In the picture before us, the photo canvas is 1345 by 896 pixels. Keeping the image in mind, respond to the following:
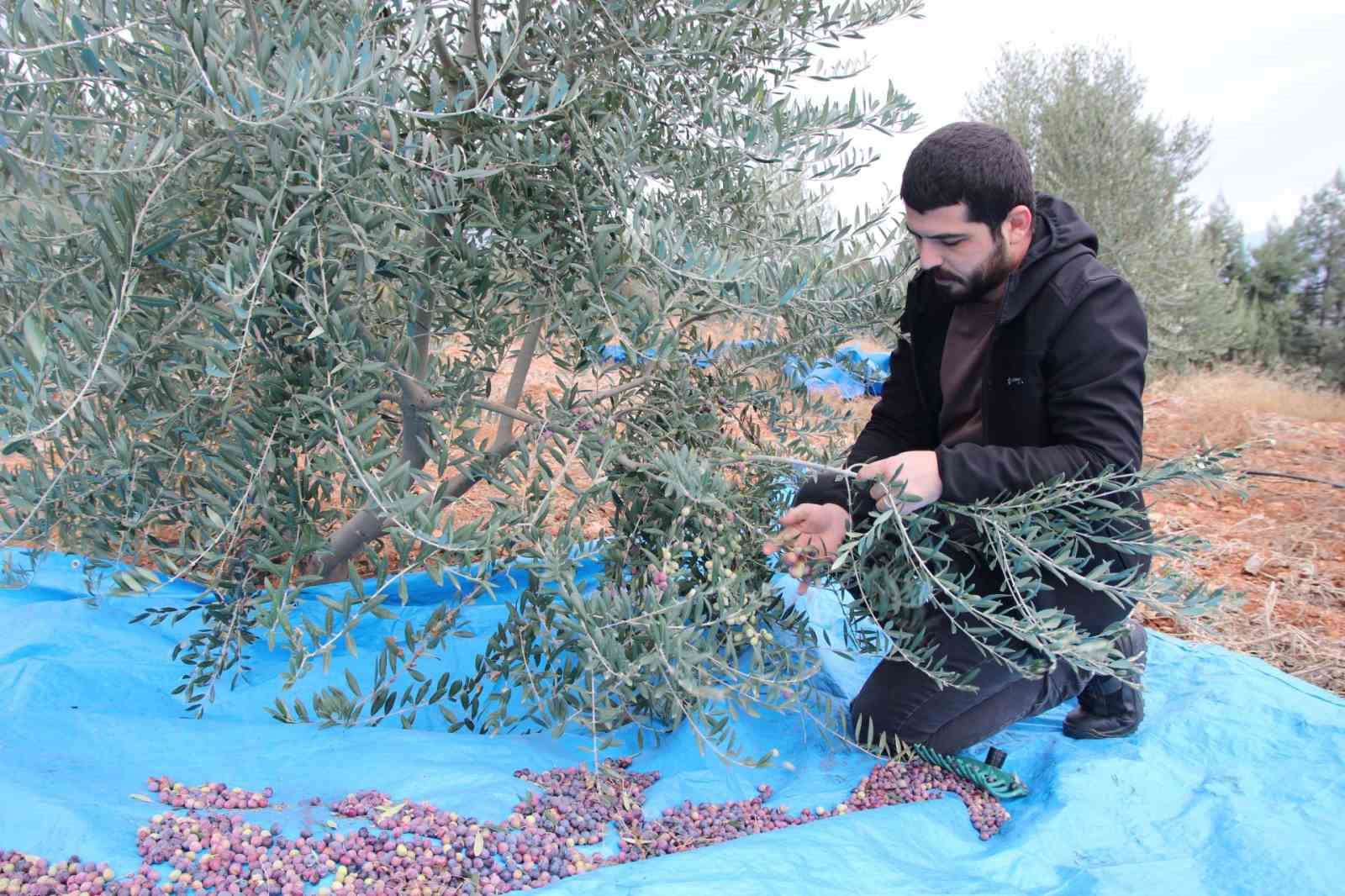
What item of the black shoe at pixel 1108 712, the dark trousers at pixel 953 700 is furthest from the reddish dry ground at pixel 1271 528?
the dark trousers at pixel 953 700

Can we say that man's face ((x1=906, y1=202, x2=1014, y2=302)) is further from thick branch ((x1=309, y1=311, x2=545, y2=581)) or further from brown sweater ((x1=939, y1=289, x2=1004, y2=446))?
thick branch ((x1=309, y1=311, x2=545, y2=581))

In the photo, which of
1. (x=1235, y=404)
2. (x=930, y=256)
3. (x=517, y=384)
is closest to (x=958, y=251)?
(x=930, y=256)

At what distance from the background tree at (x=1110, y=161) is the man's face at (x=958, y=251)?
11555 mm

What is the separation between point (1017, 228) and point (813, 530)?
3.04 feet

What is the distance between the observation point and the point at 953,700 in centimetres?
247

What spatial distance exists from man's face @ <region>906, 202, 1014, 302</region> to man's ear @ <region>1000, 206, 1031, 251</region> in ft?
0.06

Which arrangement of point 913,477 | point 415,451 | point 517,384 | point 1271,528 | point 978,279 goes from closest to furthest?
point 913,477 < point 978,279 < point 415,451 < point 517,384 < point 1271,528

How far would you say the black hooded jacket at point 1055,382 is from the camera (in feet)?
7.32

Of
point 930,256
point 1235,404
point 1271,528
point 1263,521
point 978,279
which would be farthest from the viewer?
point 1235,404

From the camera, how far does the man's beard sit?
2441mm

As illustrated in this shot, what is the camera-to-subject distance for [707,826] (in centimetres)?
208

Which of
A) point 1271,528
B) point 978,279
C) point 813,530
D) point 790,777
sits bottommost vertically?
point 790,777

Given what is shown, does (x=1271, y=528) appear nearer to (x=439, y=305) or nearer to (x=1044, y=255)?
(x=1044, y=255)

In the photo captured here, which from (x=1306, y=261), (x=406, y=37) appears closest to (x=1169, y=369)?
(x=1306, y=261)
